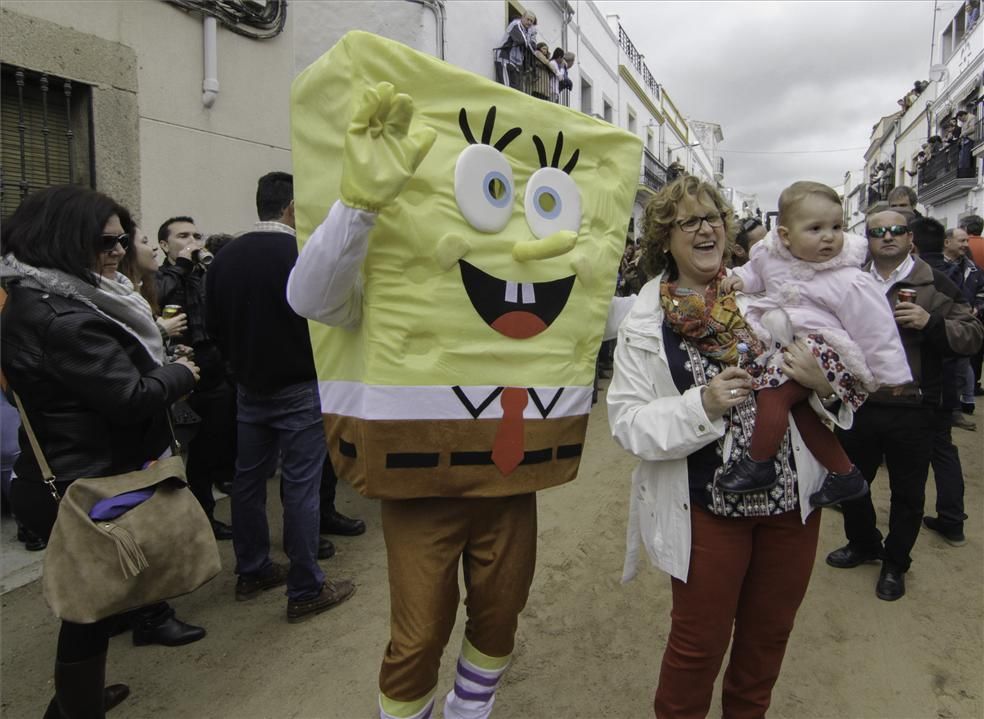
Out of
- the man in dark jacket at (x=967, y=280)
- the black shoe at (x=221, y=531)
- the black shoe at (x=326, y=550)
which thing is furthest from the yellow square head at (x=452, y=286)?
the man in dark jacket at (x=967, y=280)

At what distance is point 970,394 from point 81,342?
772 cm

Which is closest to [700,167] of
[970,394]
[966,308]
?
[970,394]

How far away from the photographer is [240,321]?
2885 millimetres

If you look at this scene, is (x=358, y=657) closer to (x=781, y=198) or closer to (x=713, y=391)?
(x=713, y=391)

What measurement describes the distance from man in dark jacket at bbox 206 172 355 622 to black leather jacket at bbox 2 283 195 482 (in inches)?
29.1

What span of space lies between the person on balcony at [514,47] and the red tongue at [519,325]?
9315mm

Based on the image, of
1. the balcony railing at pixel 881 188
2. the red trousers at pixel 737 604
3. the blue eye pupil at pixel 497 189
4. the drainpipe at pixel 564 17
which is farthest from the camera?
the balcony railing at pixel 881 188

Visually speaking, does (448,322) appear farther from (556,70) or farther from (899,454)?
(556,70)

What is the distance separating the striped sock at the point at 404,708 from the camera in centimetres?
180

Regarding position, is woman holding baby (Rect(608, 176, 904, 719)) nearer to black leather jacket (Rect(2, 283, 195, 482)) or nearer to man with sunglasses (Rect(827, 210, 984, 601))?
man with sunglasses (Rect(827, 210, 984, 601))

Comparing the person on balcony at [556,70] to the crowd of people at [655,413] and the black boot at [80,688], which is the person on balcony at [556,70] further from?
the black boot at [80,688]

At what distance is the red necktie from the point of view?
69.4 inches

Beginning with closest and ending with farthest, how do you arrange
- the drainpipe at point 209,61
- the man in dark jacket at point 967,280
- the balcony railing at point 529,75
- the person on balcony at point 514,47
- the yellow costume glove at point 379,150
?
Answer: the yellow costume glove at point 379,150, the drainpipe at point 209,61, the man in dark jacket at point 967,280, the person on balcony at point 514,47, the balcony railing at point 529,75

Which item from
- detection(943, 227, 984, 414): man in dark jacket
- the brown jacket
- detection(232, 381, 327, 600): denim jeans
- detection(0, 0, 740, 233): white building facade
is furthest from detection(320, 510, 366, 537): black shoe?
detection(943, 227, 984, 414): man in dark jacket
